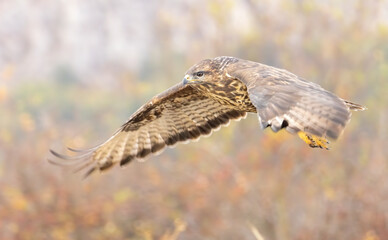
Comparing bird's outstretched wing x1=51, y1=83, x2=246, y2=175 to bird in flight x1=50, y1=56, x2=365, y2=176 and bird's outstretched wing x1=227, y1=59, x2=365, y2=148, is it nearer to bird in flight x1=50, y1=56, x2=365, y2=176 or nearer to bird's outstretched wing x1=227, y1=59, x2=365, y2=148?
bird in flight x1=50, y1=56, x2=365, y2=176

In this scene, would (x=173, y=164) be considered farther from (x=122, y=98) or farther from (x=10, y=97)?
(x=122, y=98)

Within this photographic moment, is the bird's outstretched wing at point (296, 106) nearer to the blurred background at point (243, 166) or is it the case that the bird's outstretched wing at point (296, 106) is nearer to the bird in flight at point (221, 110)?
the bird in flight at point (221, 110)

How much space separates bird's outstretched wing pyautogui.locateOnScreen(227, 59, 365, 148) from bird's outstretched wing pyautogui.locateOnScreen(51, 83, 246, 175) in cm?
183

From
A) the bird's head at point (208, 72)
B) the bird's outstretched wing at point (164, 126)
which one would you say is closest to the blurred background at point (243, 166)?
the bird's outstretched wing at point (164, 126)

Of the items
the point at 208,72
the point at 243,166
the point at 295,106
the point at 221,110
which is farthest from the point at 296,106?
the point at 243,166

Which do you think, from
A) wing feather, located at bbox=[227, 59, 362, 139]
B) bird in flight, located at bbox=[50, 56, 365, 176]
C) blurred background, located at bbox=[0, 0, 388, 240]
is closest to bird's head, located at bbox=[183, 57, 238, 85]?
bird in flight, located at bbox=[50, 56, 365, 176]

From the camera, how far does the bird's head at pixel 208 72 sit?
220 inches

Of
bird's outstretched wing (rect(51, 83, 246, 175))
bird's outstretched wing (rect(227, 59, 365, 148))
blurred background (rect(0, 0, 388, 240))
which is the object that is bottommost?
blurred background (rect(0, 0, 388, 240))

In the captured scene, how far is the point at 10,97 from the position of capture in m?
17.4

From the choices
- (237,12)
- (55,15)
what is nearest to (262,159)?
(237,12)

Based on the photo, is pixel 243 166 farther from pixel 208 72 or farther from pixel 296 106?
pixel 296 106

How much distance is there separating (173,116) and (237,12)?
11.6m

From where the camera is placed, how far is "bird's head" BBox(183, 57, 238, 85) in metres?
5.58

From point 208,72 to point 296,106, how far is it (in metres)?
1.56
